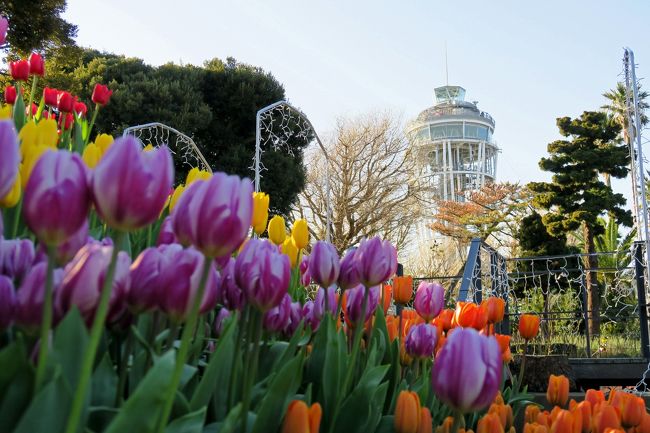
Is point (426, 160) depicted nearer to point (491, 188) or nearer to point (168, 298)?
point (491, 188)

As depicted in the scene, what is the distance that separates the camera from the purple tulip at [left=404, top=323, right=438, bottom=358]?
1241 mm

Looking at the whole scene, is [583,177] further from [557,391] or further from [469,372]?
[469,372]

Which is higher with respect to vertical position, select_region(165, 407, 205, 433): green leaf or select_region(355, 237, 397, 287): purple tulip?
select_region(355, 237, 397, 287): purple tulip

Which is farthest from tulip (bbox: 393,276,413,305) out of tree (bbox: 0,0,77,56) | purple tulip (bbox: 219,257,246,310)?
tree (bbox: 0,0,77,56)

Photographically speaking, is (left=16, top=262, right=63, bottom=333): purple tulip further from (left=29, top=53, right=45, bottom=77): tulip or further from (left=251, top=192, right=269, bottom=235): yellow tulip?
(left=29, top=53, right=45, bottom=77): tulip

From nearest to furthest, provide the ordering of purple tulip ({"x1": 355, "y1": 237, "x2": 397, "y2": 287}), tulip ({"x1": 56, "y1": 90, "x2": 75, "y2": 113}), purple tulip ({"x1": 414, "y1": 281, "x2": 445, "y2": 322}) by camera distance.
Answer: purple tulip ({"x1": 355, "y1": 237, "x2": 397, "y2": 287}) < purple tulip ({"x1": 414, "y1": 281, "x2": 445, "y2": 322}) < tulip ({"x1": 56, "y1": 90, "x2": 75, "y2": 113})

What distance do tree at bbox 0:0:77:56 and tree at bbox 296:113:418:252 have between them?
10923mm

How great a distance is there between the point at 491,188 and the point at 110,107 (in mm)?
14643

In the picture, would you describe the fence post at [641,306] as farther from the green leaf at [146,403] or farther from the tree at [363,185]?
the tree at [363,185]

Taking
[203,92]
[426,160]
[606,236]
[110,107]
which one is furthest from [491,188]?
[110,107]

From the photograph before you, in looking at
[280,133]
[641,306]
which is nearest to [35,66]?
[641,306]

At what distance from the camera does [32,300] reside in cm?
52

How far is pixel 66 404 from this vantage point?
1.59ft

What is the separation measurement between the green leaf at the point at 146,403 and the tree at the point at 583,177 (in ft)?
47.1
